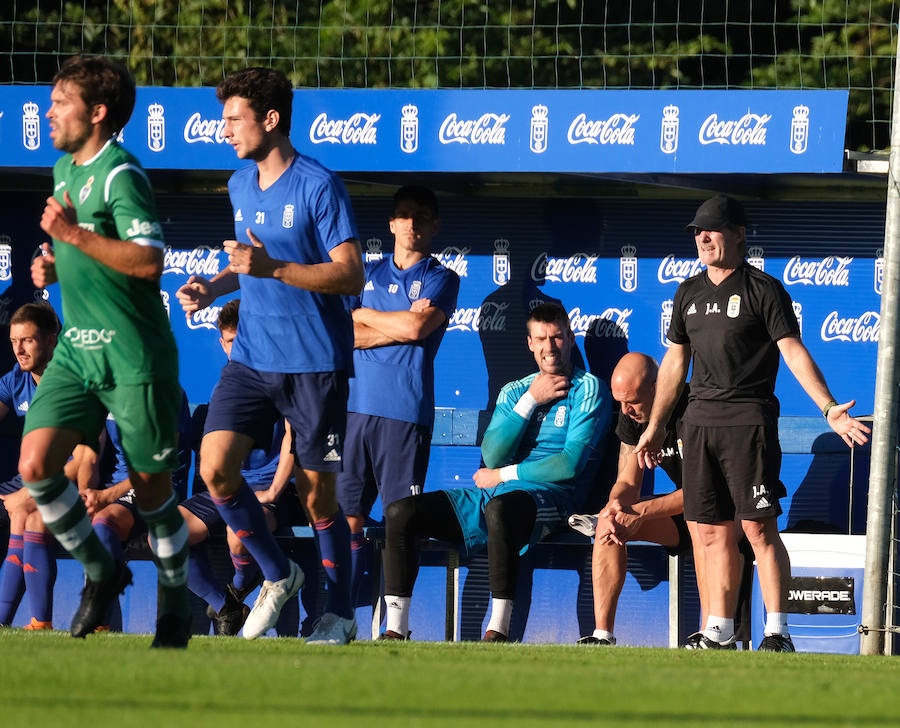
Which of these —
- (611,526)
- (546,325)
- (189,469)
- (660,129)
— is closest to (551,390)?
(546,325)

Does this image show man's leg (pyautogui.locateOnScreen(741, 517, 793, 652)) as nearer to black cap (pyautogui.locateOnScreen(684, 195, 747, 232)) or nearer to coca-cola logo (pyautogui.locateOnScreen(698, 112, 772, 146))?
black cap (pyautogui.locateOnScreen(684, 195, 747, 232))

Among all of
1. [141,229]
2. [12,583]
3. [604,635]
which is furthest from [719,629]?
[12,583]

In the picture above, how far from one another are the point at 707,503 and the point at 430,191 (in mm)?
2601

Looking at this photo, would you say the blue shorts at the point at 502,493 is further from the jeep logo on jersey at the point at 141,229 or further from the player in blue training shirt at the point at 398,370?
the jeep logo on jersey at the point at 141,229

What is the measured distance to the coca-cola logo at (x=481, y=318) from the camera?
983 cm

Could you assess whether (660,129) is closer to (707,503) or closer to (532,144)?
(532,144)

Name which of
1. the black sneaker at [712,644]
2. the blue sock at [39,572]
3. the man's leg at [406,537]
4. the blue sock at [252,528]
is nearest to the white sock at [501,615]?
the man's leg at [406,537]

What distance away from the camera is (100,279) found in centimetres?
575

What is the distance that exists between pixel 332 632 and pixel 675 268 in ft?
13.0

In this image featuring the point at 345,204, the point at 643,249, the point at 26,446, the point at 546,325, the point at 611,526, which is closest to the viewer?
the point at 26,446

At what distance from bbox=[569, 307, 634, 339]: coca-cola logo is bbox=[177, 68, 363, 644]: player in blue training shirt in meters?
3.24

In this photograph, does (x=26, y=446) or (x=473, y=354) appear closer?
(x=26, y=446)

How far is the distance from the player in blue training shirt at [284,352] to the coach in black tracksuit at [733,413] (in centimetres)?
185

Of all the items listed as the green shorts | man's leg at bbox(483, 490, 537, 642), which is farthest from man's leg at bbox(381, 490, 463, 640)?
the green shorts
